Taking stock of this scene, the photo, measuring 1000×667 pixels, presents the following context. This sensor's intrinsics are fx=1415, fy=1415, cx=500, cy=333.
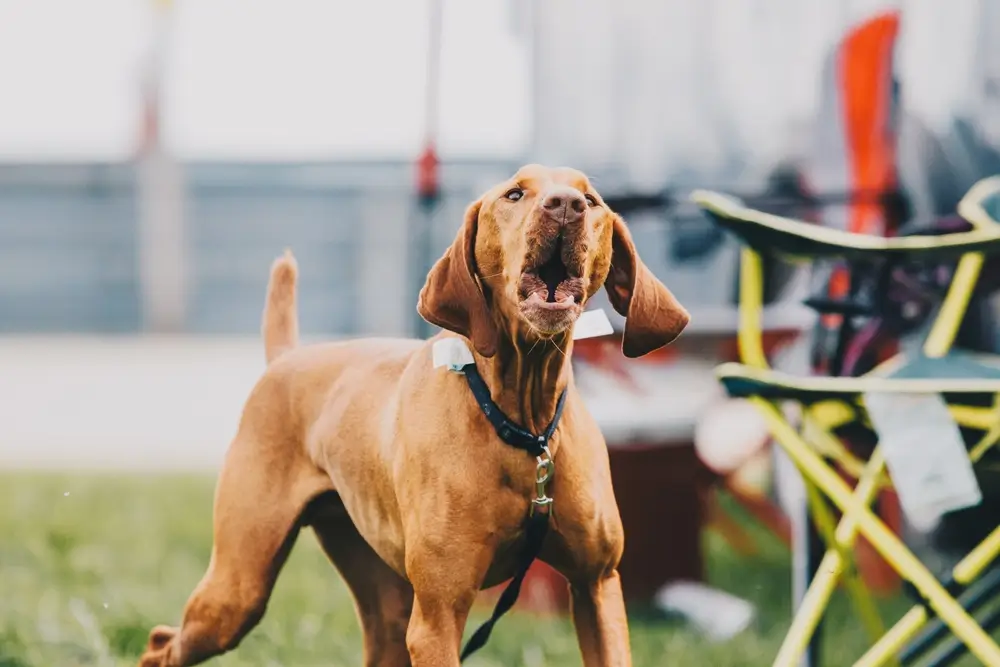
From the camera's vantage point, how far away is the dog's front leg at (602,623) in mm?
2162

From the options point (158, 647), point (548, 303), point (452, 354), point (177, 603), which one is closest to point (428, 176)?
point (177, 603)

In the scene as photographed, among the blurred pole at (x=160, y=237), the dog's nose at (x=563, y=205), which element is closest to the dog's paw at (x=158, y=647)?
the dog's nose at (x=563, y=205)

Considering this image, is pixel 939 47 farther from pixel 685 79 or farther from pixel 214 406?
pixel 214 406

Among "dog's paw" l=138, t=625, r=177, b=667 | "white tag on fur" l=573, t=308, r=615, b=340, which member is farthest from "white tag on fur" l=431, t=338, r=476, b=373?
"dog's paw" l=138, t=625, r=177, b=667

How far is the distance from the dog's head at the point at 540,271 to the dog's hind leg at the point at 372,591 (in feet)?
2.30

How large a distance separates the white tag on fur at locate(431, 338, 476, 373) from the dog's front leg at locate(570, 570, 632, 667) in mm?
389

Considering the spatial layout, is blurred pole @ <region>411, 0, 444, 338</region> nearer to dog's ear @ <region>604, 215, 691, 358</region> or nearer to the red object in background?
the red object in background

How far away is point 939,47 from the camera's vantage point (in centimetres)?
475

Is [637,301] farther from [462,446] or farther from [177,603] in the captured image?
[177,603]

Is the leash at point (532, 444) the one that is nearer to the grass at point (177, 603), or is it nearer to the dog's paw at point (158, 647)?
the dog's paw at point (158, 647)

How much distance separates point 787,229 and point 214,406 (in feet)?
22.2

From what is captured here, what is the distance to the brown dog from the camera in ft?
6.49

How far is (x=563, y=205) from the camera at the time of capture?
6.19 ft

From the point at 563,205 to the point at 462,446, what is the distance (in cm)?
42
